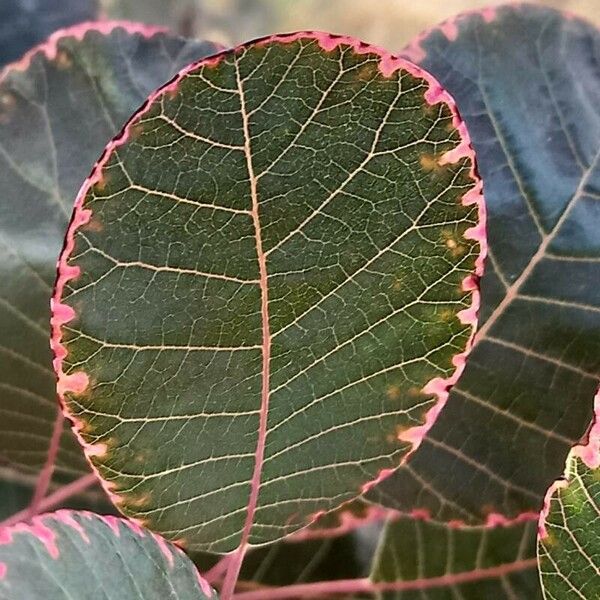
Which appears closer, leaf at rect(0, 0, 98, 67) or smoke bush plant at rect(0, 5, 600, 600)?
smoke bush plant at rect(0, 5, 600, 600)

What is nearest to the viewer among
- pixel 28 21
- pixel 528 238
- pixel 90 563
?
pixel 90 563

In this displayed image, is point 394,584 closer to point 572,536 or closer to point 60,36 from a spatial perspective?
point 572,536

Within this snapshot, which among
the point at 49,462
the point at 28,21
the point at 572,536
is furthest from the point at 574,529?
the point at 28,21

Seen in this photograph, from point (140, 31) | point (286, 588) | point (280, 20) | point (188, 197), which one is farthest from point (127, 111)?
point (280, 20)

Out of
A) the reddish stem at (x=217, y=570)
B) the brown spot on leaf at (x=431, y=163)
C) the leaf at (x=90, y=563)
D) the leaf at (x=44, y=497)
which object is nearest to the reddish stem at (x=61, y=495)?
the leaf at (x=44, y=497)

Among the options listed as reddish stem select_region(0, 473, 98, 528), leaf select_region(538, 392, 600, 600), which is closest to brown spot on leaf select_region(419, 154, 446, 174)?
leaf select_region(538, 392, 600, 600)

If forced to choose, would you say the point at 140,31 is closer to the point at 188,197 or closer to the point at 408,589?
the point at 188,197

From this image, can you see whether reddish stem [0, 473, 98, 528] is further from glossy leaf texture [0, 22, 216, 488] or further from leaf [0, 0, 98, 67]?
leaf [0, 0, 98, 67]
